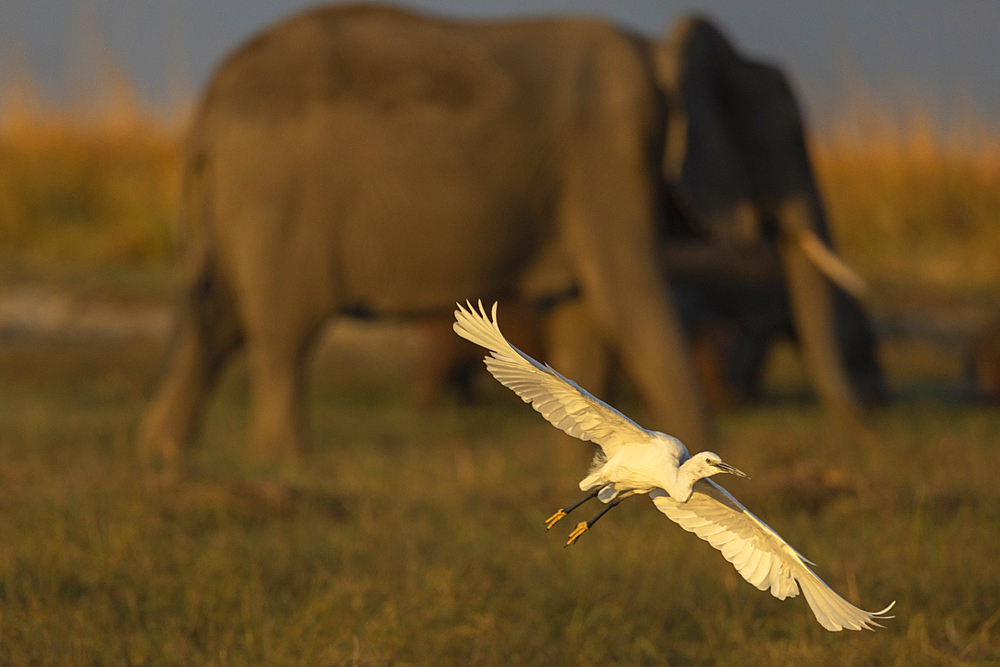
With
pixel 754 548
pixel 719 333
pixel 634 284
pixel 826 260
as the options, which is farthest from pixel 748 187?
pixel 754 548

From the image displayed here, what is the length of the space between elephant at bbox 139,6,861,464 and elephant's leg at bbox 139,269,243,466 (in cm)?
5

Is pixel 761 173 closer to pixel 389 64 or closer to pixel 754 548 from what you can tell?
pixel 389 64

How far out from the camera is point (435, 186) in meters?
5.30

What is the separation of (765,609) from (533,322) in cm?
441

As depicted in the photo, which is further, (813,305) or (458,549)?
(813,305)

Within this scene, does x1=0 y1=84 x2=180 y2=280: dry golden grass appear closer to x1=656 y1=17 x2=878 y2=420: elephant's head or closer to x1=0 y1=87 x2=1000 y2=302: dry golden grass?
x1=0 y1=87 x2=1000 y2=302: dry golden grass

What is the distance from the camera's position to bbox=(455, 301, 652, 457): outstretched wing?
1.65m

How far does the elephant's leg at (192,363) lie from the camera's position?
5.54 metres

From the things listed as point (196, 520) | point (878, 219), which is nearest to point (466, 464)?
point (196, 520)

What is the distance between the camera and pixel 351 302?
5488 mm

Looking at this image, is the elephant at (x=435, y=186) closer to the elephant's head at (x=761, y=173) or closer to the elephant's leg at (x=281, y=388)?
the elephant's leg at (x=281, y=388)

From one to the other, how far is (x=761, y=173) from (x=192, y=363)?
2971 millimetres

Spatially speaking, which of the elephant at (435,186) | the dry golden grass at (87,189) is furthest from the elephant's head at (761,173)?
the dry golden grass at (87,189)

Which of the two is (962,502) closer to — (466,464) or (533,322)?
(466,464)
